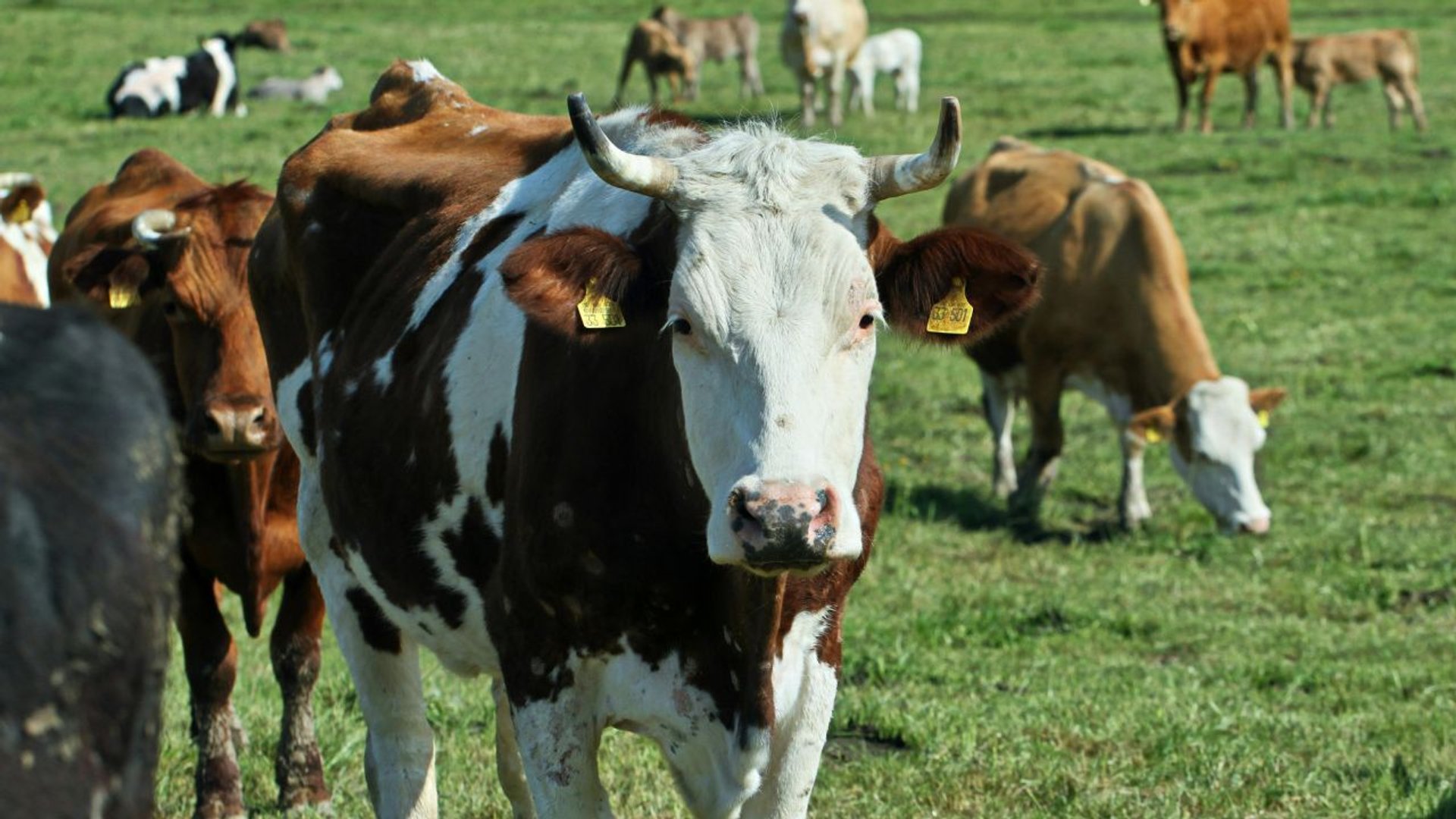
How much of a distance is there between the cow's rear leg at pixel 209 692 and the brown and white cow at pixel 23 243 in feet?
10.8

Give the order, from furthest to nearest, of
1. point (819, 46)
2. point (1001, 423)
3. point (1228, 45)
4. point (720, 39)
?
point (720, 39) < point (1228, 45) < point (819, 46) < point (1001, 423)

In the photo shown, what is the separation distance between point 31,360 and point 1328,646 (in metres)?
6.96

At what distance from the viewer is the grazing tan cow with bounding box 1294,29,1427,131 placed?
26.2 metres

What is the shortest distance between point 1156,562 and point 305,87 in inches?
791

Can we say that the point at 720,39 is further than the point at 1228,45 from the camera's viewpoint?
Yes

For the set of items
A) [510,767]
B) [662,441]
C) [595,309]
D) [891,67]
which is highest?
[595,309]

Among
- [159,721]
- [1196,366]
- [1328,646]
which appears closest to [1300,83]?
[1196,366]

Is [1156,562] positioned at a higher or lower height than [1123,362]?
lower

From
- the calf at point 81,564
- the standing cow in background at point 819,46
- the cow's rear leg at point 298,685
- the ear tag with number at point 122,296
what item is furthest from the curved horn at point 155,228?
the standing cow in background at point 819,46

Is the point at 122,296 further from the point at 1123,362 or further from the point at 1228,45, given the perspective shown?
the point at 1228,45

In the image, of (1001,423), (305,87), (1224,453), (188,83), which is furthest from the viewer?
(305,87)

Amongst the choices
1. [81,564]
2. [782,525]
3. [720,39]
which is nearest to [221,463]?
[782,525]

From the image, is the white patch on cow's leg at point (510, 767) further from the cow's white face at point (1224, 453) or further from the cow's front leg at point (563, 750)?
the cow's white face at point (1224, 453)

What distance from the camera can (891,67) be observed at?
28094 millimetres
